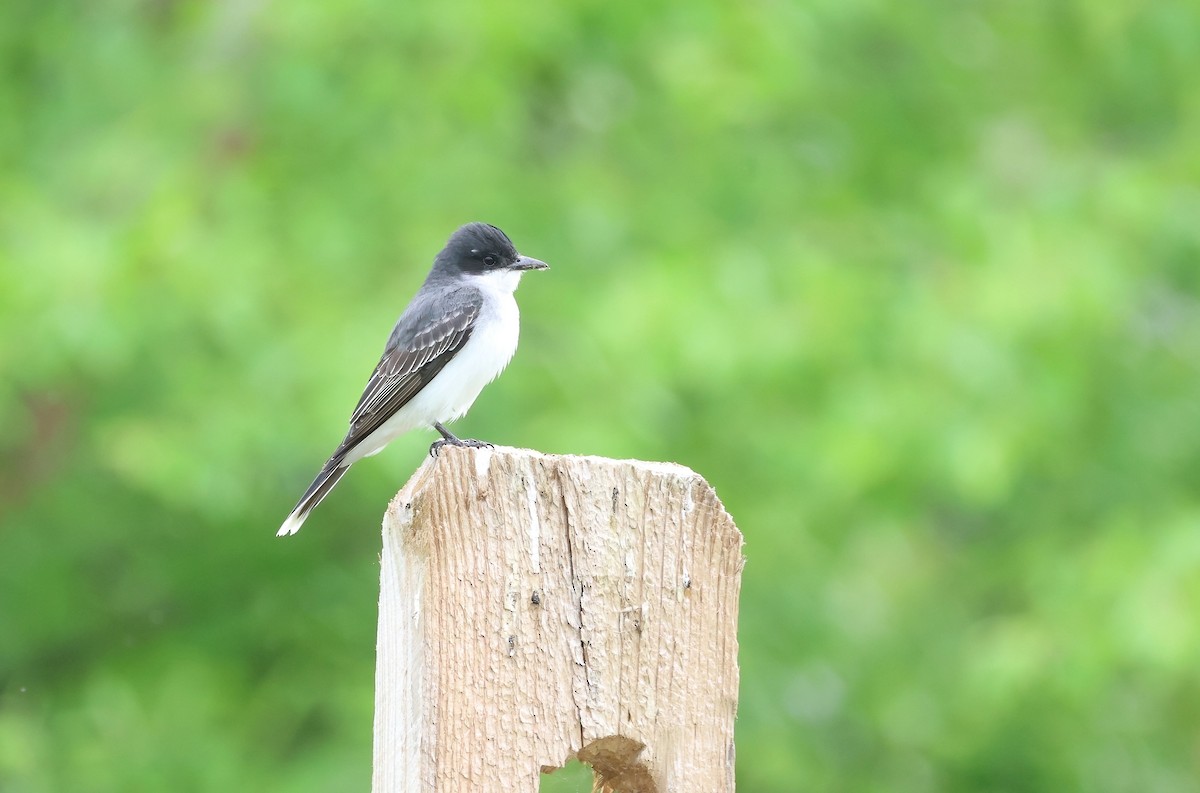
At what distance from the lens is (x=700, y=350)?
6.48 meters

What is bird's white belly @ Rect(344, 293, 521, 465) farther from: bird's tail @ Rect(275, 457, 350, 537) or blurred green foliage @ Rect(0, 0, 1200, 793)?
blurred green foliage @ Rect(0, 0, 1200, 793)

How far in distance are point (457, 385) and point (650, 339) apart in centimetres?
156

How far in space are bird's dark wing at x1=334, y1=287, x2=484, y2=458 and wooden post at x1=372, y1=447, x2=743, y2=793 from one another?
256 cm

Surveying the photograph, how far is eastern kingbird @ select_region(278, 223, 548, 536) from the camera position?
4.99 meters

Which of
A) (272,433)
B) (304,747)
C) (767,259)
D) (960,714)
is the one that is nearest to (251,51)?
(272,433)

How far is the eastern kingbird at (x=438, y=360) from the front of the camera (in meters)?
4.99

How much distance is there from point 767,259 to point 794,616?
1903mm

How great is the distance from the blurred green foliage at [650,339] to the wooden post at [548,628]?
392cm

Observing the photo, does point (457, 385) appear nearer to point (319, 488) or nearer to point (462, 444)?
point (319, 488)

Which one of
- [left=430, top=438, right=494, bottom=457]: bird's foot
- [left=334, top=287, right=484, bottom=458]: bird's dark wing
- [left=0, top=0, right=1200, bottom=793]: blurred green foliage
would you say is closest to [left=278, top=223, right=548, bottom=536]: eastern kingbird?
[left=334, top=287, right=484, bottom=458]: bird's dark wing

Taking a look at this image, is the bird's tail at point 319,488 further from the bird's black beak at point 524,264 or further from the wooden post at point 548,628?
the wooden post at point 548,628

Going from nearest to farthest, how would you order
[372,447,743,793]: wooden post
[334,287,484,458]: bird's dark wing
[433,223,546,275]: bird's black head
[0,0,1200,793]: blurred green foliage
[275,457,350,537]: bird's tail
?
1. [372,447,743,793]: wooden post
2. [275,457,350,537]: bird's tail
3. [334,287,484,458]: bird's dark wing
4. [433,223,546,275]: bird's black head
5. [0,0,1200,793]: blurred green foliage

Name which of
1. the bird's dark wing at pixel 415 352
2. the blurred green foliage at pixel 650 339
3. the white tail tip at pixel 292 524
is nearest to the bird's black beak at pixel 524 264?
the bird's dark wing at pixel 415 352

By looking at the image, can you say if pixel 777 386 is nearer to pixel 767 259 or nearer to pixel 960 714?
pixel 767 259
